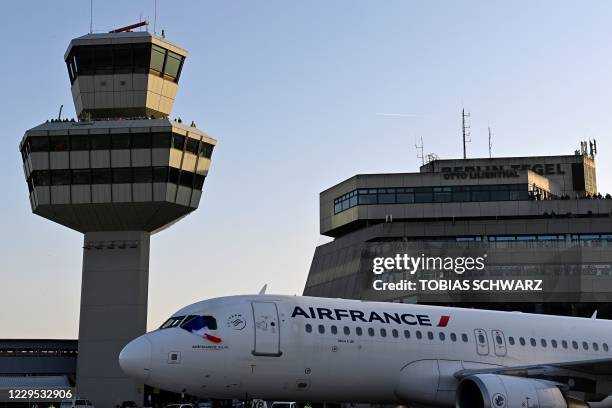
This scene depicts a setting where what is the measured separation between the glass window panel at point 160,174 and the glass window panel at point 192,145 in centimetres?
313

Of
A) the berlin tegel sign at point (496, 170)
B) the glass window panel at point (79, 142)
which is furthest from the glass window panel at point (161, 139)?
the berlin tegel sign at point (496, 170)

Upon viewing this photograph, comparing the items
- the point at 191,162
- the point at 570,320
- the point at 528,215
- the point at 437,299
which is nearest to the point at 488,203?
the point at 528,215

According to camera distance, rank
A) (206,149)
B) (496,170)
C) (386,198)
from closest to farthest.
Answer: (206,149), (386,198), (496,170)

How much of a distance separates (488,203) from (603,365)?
68.0m

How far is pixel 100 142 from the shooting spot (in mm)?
79500

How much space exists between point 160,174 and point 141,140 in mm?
3511

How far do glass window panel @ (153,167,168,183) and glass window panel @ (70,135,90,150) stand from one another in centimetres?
654

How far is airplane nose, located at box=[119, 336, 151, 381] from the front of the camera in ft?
85.1

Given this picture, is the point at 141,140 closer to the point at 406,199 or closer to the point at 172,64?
the point at 172,64

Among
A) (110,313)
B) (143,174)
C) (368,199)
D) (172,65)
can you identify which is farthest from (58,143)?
(368,199)

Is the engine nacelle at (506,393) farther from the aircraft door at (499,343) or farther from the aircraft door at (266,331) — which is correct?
the aircraft door at (266,331)

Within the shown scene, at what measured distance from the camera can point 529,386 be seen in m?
27.1

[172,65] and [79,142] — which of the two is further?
[172,65]

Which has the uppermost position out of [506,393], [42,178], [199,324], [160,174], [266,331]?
[160,174]
